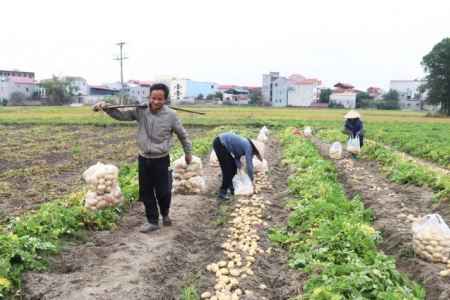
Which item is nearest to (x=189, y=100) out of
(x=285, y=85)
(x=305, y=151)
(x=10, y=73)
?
(x=285, y=85)

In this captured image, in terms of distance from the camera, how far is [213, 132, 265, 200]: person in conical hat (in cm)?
664

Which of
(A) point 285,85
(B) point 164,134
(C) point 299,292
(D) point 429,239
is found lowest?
(C) point 299,292

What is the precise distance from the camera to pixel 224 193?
729 centimetres

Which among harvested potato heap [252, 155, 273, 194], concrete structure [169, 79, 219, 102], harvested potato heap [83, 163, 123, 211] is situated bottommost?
harvested potato heap [252, 155, 273, 194]

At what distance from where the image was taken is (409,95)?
Answer: 89.4 meters

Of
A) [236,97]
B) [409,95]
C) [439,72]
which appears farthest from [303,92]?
[439,72]

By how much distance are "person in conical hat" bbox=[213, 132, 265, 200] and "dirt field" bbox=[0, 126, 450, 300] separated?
2.06 feet

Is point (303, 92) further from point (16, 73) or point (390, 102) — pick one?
point (16, 73)

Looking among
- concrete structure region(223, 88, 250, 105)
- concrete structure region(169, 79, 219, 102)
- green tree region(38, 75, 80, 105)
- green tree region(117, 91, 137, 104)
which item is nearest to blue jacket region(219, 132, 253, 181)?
green tree region(117, 91, 137, 104)

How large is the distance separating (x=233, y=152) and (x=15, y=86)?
81894mm

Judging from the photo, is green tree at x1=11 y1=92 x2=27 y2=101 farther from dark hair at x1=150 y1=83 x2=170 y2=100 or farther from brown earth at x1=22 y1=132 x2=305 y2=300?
dark hair at x1=150 y1=83 x2=170 y2=100

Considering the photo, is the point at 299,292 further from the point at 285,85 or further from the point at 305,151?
the point at 285,85

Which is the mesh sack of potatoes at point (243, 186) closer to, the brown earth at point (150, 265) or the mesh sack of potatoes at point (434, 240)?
the brown earth at point (150, 265)

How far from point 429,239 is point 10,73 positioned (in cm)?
9592
